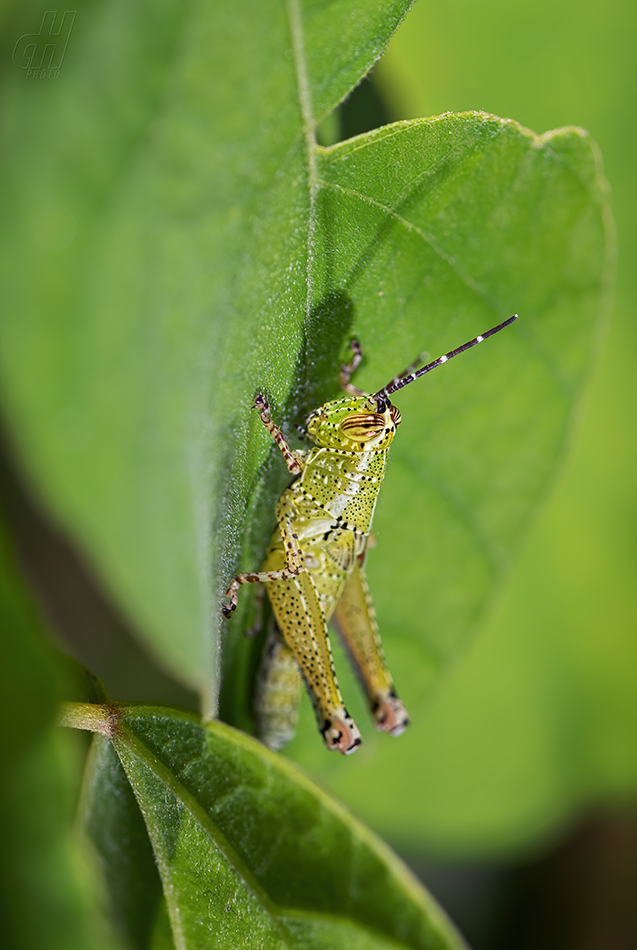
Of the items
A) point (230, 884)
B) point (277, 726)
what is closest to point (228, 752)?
point (230, 884)

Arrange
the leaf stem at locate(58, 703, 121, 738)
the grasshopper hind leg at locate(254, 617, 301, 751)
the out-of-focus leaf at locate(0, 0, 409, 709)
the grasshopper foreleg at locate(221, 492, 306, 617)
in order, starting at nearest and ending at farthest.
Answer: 1. the out-of-focus leaf at locate(0, 0, 409, 709)
2. the leaf stem at locate(58, 703, 121, 738)
3. the grasshopper foreleg at locate(221, 492, 306, 617)
4. the grasshopper hind leg at locate(254, 617, 301, 751)

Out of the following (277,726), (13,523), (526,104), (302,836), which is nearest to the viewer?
(302,836)

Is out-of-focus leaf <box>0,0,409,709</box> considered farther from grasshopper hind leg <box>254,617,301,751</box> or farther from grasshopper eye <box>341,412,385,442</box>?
grasshopper hind leg <box>254,617,301,751</box>

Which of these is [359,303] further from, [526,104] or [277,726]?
[526,104]

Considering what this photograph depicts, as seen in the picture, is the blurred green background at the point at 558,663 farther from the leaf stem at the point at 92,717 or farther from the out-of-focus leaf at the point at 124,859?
the leaf stem at the point at 92,717

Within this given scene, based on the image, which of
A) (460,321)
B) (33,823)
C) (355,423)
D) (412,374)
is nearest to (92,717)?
(33,823)

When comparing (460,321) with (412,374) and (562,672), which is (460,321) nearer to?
(412,374)

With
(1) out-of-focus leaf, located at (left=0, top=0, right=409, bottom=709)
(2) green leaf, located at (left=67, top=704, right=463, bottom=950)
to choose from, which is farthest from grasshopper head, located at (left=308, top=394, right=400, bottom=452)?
(2) green leaf, located at (left=67, top=704, right=463, bottom=950)
